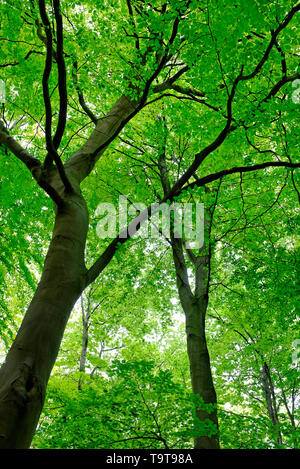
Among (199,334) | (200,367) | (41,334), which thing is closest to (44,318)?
(41,334)

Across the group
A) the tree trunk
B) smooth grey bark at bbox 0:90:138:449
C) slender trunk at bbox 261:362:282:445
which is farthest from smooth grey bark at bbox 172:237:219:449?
slender trunk at bbox 261:362:282:445

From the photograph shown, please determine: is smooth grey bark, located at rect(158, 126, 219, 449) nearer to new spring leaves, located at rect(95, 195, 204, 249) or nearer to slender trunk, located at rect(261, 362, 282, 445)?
new spring leaves, located at rect(95, 195, 204, 249)

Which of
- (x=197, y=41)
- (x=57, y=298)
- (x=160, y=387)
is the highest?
(x=197, y=41)

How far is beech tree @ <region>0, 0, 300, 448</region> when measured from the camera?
2025mm

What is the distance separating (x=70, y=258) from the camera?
2.46 m

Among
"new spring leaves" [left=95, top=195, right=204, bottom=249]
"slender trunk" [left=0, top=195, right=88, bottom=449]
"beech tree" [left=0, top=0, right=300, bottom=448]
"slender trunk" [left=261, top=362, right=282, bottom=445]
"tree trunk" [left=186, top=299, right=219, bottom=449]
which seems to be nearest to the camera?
"slender trunk" [left=0, top=195, right=88, bottom=449]

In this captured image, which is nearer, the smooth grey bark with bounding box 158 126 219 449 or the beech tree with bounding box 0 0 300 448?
the beech tree with bounding box 0 0 300 448

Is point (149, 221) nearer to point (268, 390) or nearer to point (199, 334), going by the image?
point (199, 334)

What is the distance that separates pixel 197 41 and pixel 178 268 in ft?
12.7

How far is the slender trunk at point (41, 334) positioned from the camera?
5.16 feet

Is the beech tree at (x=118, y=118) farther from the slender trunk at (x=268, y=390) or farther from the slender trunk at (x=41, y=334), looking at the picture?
the slender trunk at (x=268, y=390)

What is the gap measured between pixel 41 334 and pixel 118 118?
353 centimetres
